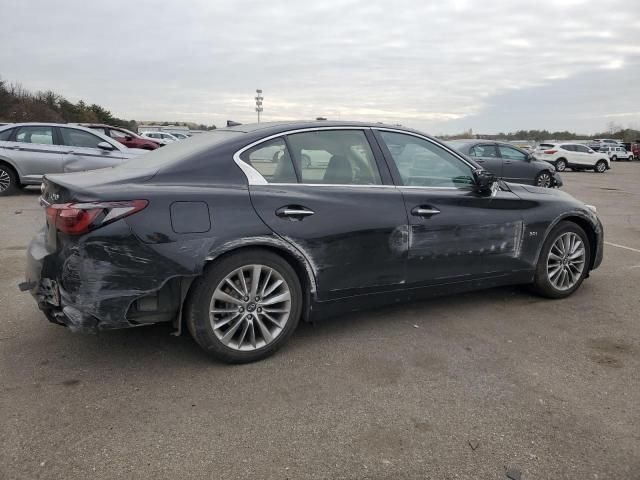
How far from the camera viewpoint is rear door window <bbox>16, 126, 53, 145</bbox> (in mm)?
11375

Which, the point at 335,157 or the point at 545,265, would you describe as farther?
the point at 545,265

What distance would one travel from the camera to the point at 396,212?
150 inches

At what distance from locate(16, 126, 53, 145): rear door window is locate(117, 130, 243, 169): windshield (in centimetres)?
879

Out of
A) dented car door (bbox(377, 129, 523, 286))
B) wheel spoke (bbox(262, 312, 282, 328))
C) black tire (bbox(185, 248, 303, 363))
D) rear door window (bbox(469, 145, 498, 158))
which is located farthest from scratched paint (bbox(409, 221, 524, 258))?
rear door window (bbox(469, 145, 498, 158))

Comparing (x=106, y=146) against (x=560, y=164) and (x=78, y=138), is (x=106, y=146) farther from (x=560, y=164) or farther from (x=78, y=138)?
(x=560, y=164)

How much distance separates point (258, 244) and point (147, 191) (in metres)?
0.73

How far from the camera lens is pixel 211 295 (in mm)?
3209

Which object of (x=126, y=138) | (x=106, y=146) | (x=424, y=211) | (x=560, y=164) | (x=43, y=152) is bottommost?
(x=560, y=164)

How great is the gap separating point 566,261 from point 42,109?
51101 millimetres

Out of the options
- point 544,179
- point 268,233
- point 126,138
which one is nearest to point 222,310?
point 268,233

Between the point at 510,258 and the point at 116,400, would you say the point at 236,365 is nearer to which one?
the point at 116,400

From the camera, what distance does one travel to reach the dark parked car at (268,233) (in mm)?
3039

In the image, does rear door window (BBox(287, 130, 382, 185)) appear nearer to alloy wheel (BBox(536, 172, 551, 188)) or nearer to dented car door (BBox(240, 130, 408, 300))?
dented car door (BBox(240, 130, 408, 300))

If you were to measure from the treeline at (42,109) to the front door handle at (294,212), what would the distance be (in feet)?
99.8
